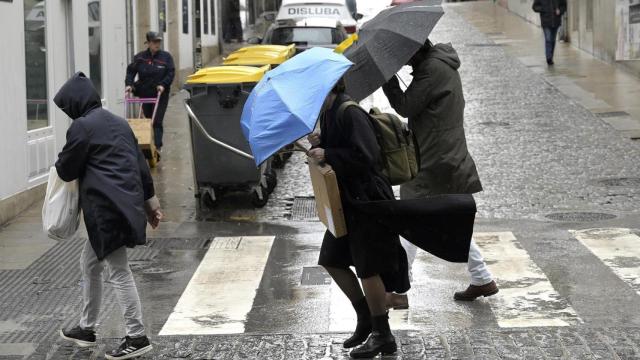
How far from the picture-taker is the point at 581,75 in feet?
72.6

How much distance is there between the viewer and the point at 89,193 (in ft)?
22.3

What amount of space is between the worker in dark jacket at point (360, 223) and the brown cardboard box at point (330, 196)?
0.06 metres

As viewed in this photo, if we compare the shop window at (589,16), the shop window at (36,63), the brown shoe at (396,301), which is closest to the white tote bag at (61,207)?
the brown shoe at (396,301)

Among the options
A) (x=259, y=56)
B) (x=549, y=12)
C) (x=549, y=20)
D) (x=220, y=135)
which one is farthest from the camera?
(x=549, y=12)

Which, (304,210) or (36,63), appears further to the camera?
(36,63)

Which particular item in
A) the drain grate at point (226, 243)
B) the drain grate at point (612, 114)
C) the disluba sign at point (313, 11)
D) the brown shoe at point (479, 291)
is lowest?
the drain grate at point (226, 243)

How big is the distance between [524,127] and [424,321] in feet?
32.0

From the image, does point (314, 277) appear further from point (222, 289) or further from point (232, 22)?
point (232, 22)

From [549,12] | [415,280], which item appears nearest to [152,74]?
[415,280]

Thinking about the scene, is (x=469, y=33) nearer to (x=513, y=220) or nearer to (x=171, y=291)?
(x=513, y=220)

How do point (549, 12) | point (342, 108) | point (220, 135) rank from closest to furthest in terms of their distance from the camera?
point (342, 108) < point (220, 135) < point (549, 12)

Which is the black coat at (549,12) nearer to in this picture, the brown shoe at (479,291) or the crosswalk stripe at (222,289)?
the crosswalk stripe at (222,289)

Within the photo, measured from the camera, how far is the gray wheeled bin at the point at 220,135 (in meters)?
11.8

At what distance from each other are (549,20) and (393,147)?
17.7m
